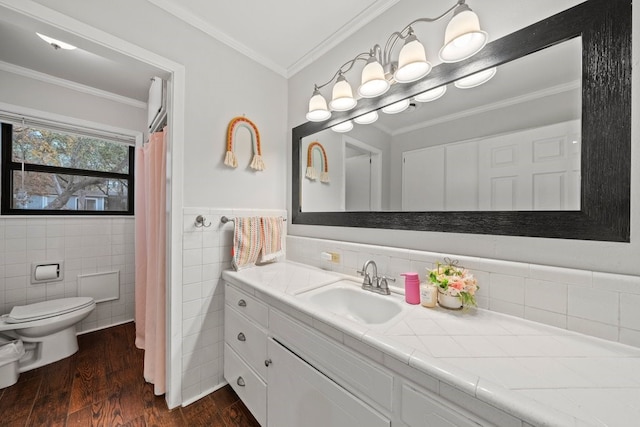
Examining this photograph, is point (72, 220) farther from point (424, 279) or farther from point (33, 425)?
point (424, 279)

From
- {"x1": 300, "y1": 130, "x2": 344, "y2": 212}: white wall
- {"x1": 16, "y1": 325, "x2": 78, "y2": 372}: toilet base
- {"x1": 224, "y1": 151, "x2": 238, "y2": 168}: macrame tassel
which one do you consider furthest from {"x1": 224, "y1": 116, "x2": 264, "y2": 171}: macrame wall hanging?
{"x1": 16, "y1": 325, "x2": 78, "y2": 372}: toilet base

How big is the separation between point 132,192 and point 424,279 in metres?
3.01

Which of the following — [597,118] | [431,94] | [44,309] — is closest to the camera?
[597,118]

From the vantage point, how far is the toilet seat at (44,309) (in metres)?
1.72

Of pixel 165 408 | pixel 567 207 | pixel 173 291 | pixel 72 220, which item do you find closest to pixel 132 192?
pixel 72 220

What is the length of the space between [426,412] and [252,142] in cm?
173

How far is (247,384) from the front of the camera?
1.33 metres

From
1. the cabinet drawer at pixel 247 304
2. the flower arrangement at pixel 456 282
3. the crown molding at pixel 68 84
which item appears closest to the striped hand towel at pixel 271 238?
the cabinet drawer at pixel 247 304

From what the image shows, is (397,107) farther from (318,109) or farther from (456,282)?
(456,282)

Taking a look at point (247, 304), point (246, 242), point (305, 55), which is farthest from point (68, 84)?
point (247, 304)

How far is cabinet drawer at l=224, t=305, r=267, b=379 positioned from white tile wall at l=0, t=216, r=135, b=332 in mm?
1716

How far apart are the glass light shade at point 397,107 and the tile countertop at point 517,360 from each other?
39.4 inches

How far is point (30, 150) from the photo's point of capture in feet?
6.91

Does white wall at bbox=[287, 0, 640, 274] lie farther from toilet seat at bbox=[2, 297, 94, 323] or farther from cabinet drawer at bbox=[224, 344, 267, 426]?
toilet seat at bbox=[2, 297, 94, 323]
